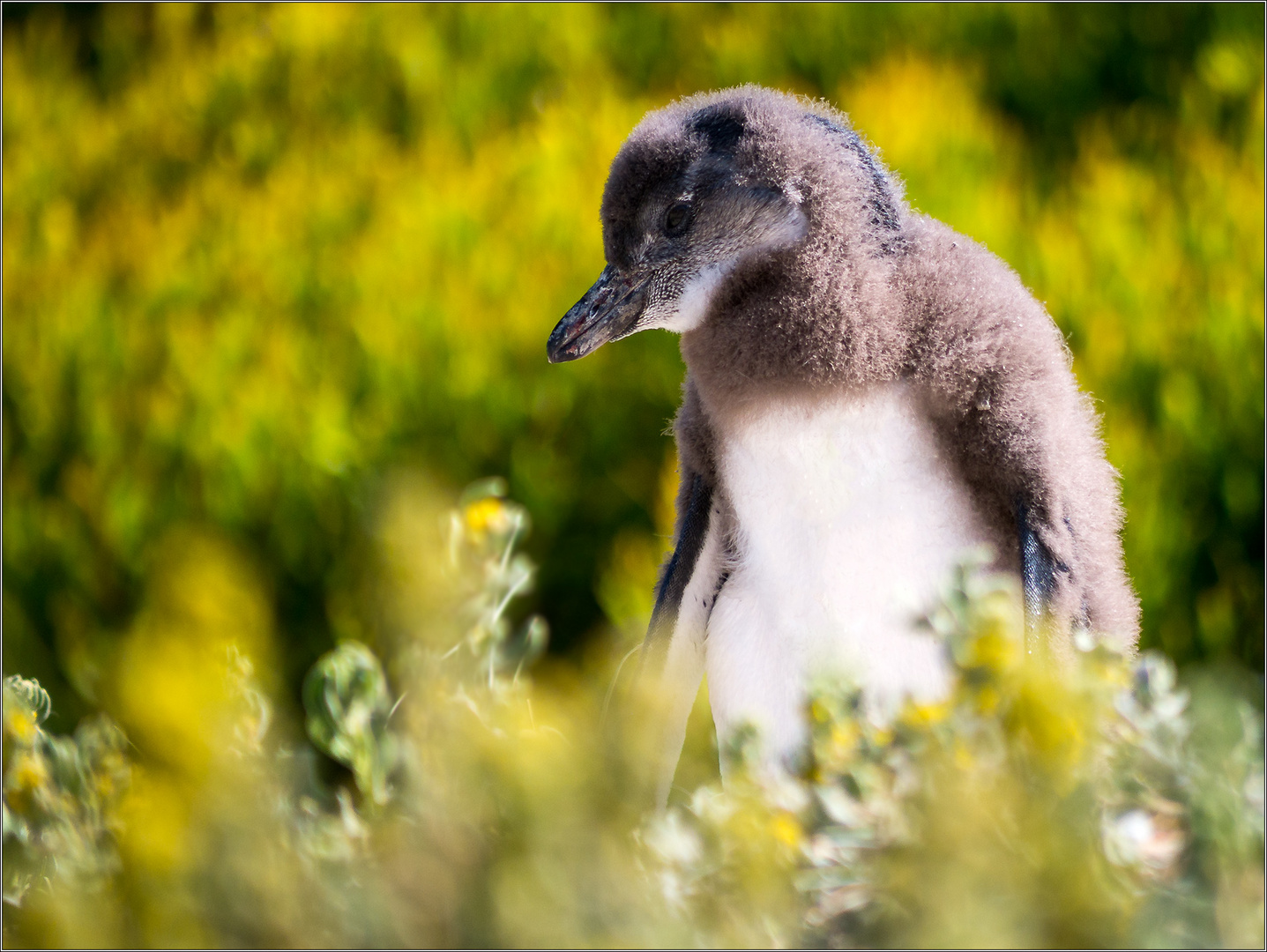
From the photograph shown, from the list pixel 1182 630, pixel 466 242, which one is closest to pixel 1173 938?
pixel 1182 630

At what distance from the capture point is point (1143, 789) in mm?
363

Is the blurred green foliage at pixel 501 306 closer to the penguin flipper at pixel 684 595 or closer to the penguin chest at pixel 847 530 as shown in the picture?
the penguin flipper at pixel 684 595

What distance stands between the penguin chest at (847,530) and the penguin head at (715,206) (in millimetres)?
97

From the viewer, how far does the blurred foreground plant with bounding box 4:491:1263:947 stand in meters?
0.31

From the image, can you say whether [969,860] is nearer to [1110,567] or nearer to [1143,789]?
[1143,789]

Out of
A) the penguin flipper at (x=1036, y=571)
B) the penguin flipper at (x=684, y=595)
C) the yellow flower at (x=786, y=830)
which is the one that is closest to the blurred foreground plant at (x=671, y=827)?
the yellow flower at (x=786, y=830)

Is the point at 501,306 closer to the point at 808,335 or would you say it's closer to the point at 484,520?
the point at 808,335

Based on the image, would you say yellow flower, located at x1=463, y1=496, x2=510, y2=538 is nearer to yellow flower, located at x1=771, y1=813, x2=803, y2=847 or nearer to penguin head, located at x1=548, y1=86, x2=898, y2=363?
yellow flower, located at x1=771, y1=813, x2=803, y2=847

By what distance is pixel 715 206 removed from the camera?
0.73m

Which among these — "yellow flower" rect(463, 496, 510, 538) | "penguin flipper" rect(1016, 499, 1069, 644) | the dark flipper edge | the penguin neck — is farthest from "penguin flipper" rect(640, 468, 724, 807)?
"yellow flower" rect(463, 496, 510, 538)

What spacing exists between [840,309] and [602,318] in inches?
6.3

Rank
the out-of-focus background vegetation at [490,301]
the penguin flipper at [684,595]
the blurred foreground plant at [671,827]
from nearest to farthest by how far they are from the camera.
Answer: the blurred foreground plant at [671,827] < the penguin flipper at [684,595] < the out-of-focus background vegetation at [490,301]

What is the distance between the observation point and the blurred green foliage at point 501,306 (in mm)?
1251

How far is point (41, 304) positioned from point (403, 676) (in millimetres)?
1509
